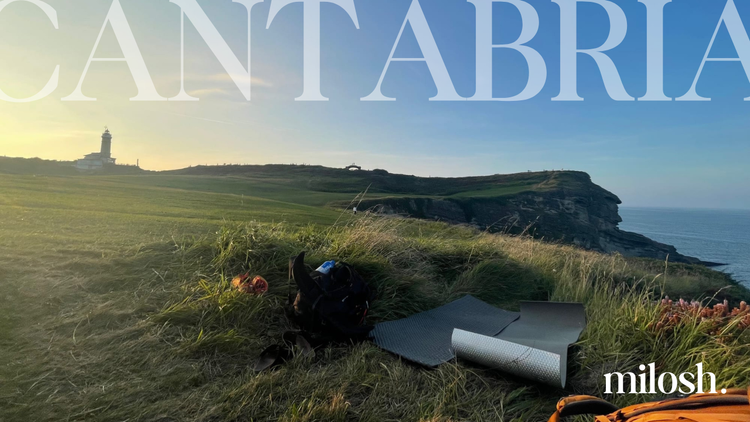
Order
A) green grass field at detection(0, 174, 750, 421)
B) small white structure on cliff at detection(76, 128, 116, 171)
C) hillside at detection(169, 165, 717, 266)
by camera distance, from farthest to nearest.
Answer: small white structure on cliff at detection(76, 128, 116, 171) < hillside at detection(169, 165, 717, 266) < green grass field at detection(0, 174, 750, 421)

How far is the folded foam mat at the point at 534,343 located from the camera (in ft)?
7.26

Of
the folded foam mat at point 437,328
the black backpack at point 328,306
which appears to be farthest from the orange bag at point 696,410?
the black backpack at point 328,306

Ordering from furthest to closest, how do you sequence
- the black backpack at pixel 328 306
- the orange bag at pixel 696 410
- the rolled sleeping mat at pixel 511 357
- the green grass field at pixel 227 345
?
the black backpack at pixel 328 306, the rolled sleeping mat at pixel 511 357, the green grass field at pixel 227 345, the orange bag at pixel 696 410

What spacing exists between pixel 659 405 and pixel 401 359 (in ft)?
5.35

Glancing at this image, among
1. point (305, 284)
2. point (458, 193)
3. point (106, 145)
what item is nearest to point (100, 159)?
point (106, 145)

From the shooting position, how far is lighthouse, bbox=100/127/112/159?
5103 centimetres

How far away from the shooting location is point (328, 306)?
2910 millimetres

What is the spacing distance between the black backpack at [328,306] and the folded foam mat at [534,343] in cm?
81

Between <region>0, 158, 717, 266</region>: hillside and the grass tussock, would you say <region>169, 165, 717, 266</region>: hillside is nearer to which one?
<region>0, 158, 717, 266</region>: hillside

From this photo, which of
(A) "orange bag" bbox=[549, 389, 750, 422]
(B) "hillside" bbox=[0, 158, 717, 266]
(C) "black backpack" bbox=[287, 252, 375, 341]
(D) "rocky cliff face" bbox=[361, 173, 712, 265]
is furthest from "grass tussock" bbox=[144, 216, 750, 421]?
(D) "rocky cliff face" bbox=[361, 173, 712, 265]

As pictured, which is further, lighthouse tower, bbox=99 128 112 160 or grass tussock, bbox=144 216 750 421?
lighthouse tower, bbox=99 128 112 160

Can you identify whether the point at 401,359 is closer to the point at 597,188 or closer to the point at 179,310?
the point at 179,310

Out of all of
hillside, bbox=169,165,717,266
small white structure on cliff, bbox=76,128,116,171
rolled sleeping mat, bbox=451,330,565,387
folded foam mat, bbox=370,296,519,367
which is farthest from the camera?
small white structure on cliff, bbox=76,128,116,171

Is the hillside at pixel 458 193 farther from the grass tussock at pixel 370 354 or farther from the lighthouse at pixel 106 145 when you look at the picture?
the grass tussock at pixel 370 354
